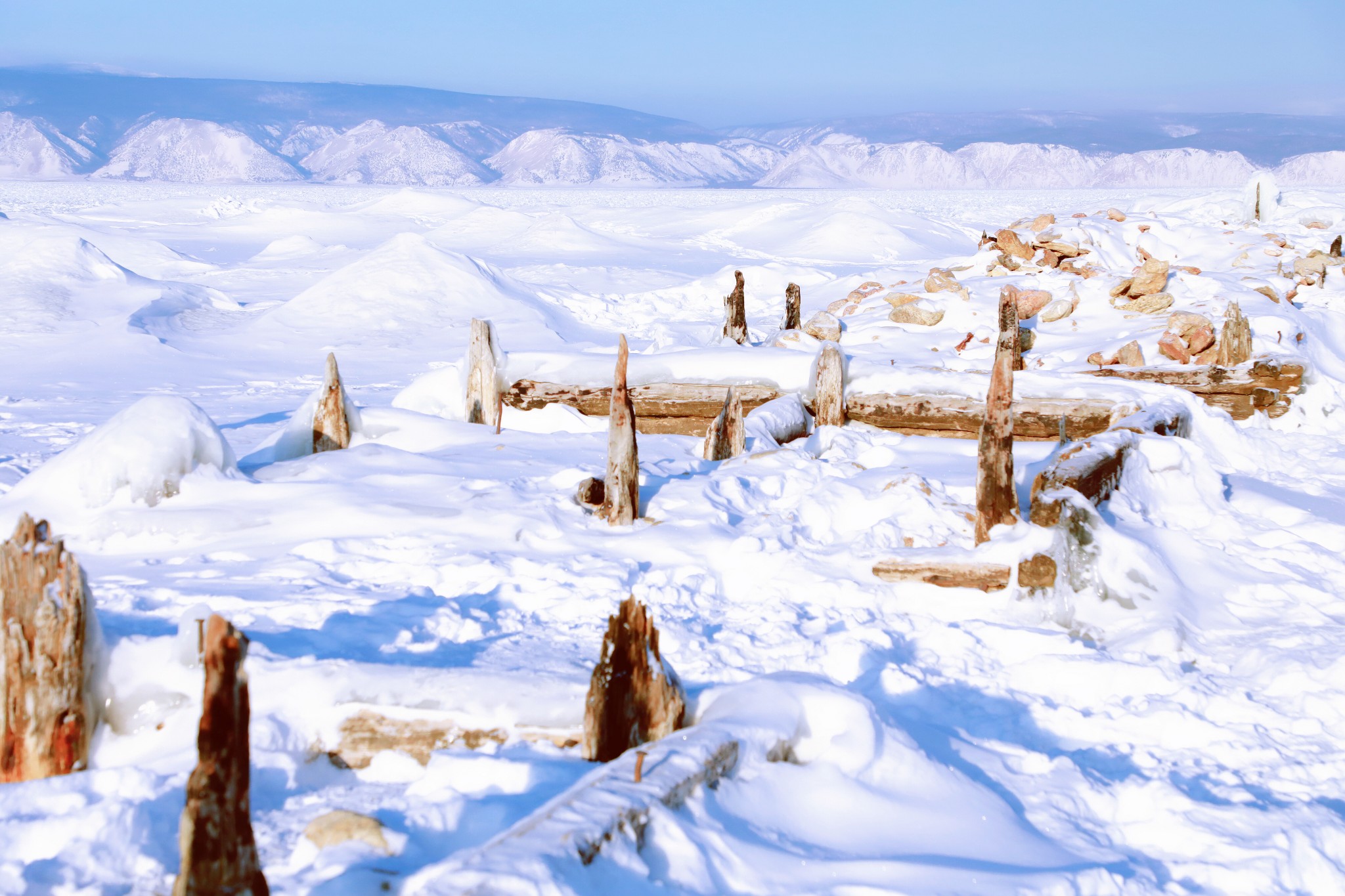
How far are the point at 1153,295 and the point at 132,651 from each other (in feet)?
39.5

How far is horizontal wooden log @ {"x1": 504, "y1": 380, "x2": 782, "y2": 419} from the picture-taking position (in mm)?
8930

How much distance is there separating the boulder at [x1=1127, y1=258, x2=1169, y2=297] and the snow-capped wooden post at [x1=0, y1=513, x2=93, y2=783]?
1234 centimetres

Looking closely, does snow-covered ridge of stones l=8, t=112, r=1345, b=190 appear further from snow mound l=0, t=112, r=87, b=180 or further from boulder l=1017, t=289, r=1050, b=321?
boulder l=1017, t=289, r=1050, b=321

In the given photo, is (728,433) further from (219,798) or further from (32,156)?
(32,156)

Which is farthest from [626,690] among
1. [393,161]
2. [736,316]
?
[393,161]

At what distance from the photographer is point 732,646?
4562 millimetres

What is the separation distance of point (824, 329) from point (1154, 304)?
Answer: 13.3 feet

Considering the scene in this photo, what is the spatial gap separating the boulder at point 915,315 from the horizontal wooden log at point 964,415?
4.85 metres

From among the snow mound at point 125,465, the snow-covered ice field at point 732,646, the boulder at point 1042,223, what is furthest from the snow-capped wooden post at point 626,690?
the boulder at point 1042,223

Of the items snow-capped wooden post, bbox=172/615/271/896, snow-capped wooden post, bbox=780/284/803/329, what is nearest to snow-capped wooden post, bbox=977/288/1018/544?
snow-capped wooden post, bbox=172/615/271/896

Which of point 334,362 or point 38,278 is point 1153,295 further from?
point 38,278

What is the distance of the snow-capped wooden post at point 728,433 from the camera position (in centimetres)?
759

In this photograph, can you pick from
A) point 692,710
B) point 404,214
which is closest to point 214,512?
point 692,710

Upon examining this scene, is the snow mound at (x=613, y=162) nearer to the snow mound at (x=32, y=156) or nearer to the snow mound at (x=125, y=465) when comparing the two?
the snow mound at (x=32, y=156)
